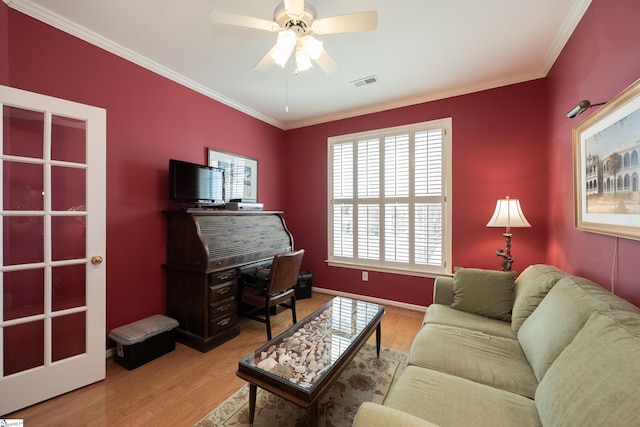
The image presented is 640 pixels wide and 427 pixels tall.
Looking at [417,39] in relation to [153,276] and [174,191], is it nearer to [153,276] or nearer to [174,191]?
[174,191]

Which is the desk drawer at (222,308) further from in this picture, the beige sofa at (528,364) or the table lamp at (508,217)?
the table lamp at (508,217)

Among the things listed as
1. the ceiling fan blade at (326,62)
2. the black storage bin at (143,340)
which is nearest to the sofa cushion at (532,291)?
the ceiling fan blade at (326,62)

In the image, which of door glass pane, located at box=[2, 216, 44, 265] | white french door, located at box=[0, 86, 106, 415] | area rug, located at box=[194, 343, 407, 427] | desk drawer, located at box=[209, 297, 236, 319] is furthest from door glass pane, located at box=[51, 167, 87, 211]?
area rug, located at box=[194, 343, 407, 427]

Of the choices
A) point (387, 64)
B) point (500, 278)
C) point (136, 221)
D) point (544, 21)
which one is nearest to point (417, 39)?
point (387, 64)

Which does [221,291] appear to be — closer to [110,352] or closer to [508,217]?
[110,352]

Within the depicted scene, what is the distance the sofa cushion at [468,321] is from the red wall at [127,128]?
8.77 ft

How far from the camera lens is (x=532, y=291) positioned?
1.72 metres

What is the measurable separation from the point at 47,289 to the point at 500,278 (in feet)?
11.3

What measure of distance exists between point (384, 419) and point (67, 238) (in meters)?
2.41

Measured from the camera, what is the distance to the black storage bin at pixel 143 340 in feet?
6.70

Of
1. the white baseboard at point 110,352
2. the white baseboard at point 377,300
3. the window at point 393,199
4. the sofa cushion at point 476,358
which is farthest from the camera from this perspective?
the white baseboard at point 377,300

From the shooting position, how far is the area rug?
1.53 meters

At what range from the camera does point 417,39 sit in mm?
2121

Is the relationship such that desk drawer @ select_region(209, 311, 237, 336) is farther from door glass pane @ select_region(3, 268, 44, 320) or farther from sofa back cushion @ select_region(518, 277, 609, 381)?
sofa back cushion @ select_region(518, 277, 609, 381)
